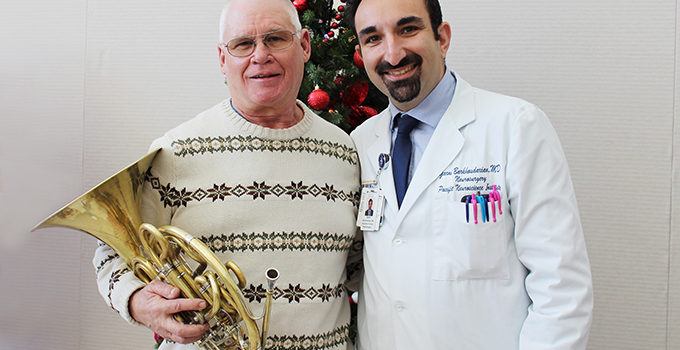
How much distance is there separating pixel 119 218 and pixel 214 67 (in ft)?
5.78

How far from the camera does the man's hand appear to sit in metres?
1.49

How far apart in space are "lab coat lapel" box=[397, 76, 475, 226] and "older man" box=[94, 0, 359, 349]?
0.63 ft

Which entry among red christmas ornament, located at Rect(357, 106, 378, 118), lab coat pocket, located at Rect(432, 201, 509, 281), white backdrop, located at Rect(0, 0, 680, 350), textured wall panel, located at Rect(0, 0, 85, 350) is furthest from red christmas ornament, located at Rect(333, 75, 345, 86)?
textured wall panel, located at Rect(0, 0, 85, 350)

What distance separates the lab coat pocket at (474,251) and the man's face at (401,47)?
1.17 feet

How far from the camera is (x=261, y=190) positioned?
1718mm

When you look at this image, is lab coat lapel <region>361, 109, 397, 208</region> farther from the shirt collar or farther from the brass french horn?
the brass french horn

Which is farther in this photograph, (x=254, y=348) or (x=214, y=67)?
(x=214, y=67)

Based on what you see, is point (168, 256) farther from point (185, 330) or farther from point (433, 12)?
point (433, 12)

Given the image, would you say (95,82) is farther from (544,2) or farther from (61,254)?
(544,2)

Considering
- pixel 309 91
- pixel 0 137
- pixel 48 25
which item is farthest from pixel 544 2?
pixel 0 137

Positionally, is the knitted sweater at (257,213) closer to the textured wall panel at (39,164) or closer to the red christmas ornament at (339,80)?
the red christmas ornament at (339,80)

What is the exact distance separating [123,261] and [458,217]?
2.69 ft

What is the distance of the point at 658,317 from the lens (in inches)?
104

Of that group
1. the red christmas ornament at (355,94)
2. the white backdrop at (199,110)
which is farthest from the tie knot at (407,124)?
the white backdrop at (199,110)
